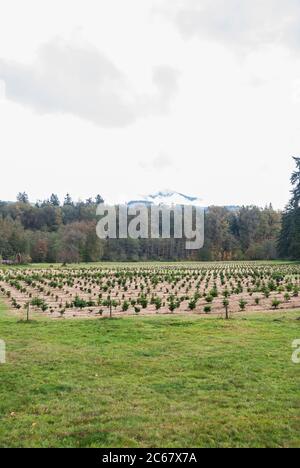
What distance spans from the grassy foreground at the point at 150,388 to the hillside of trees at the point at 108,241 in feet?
200

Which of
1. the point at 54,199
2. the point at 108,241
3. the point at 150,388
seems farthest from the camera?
the point at 54,199

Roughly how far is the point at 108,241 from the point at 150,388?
78934 millimetres

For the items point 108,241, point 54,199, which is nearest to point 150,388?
point 108,241

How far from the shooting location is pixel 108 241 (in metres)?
85.9

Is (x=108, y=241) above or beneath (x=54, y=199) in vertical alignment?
beneath

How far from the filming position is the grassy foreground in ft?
18.3

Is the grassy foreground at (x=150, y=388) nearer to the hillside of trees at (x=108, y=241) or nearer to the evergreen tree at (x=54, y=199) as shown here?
the hillside of trees at (x=108, y=241)

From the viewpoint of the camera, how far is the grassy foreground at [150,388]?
Answer: 557cm

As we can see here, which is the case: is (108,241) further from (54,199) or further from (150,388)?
(150,388)

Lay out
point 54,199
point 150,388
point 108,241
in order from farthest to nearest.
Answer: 1. point 54,199
2. point 108,241
3. point 150,388

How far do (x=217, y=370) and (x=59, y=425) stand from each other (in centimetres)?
356

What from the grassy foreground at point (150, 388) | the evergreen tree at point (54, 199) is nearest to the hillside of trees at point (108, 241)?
the evergreen tree at point (54, 199)

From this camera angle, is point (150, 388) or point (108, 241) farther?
point (108, 241)
